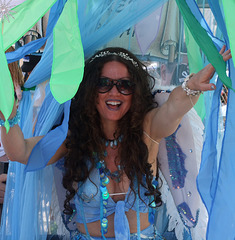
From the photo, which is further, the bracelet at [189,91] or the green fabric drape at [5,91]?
the bracelet at [189,91]

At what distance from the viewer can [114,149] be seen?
183 cm

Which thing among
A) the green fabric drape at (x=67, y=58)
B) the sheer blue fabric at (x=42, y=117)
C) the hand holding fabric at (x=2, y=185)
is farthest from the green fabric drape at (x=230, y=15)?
the hand holding fabric at (x=2, y=185)

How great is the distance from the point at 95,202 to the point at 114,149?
276mm

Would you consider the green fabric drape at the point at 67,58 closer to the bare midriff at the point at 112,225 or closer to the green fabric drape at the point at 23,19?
the green fabric drape at the point at 23,19

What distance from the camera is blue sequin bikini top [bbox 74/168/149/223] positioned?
1727 millimetres

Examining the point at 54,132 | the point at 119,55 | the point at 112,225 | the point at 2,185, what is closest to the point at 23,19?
the point at 54,132

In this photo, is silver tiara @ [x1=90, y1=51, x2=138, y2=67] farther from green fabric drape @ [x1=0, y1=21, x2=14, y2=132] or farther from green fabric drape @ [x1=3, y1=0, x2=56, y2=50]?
green fabric drape @ [x1=0, y1=21, x2=14, y2=132]

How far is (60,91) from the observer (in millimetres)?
1011

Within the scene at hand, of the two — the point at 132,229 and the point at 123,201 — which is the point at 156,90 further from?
the point at 132,229

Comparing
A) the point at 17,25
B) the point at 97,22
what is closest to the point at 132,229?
the point at 97,22

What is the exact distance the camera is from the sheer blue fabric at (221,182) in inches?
42.9

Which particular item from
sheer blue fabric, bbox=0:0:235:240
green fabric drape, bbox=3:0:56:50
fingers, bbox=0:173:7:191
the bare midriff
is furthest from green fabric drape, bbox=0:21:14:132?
fingers, bbox=0:173:7:191

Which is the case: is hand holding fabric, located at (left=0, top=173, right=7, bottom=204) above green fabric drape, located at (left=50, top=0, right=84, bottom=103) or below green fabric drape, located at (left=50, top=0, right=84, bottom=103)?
below

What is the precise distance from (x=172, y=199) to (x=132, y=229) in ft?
0.99
